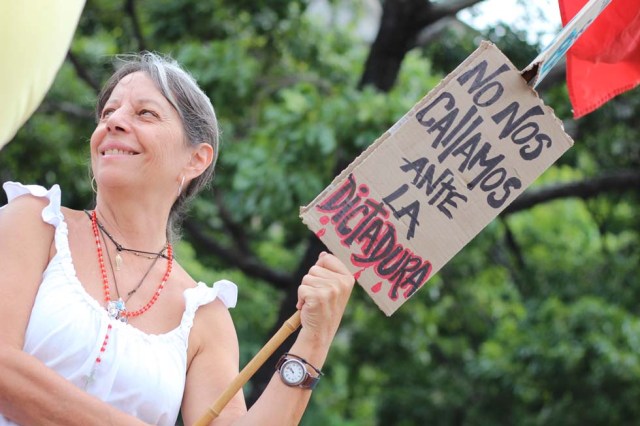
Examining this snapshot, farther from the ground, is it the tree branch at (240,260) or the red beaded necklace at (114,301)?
the red beaded necklace at (114,301)

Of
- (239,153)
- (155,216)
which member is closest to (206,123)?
(155,216)

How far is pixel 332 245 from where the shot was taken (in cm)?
253

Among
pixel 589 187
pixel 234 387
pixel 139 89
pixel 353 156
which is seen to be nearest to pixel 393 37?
pixel 353 156

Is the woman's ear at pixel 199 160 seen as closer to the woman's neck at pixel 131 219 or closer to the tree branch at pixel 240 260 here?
the woman's neck at pixel 131 219

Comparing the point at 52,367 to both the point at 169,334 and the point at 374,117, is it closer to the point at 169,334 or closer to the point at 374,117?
the point at 169,334

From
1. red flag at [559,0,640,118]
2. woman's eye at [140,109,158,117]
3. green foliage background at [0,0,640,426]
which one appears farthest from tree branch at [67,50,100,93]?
woman's eye at [140,109,158,117]

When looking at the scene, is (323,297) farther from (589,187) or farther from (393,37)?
(589,187)

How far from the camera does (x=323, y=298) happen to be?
7.97 ft

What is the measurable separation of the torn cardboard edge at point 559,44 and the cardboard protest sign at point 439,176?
3cm

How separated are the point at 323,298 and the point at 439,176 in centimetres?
38

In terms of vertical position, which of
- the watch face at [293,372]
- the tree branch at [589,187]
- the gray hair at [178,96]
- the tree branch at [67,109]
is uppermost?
the gray hair at [178,96]

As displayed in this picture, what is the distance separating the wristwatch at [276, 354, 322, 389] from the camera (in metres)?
2.42

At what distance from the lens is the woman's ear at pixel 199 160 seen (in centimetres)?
269

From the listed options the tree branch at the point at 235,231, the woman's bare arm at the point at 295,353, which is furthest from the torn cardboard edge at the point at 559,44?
the tree branch at the point at 235,231
